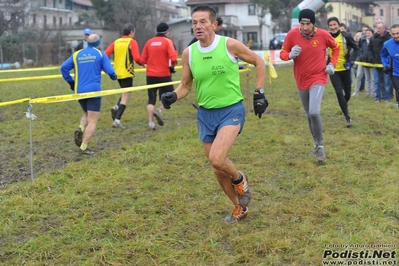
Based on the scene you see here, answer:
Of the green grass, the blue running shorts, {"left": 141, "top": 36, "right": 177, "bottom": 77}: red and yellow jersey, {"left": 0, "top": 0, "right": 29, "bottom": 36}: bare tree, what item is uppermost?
{"left": 0, "top": 0, "right": 29, "bottom": 36}: bare tree

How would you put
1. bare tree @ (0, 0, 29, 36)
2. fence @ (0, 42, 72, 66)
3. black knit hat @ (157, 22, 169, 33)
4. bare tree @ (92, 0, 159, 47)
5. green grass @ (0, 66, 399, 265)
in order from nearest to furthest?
green grass @ (0, 66, 399, 265) < black knit hat @ (157, 22, 169, 33) < fence @ (0, 42, 72, 66) < bare tree @ (0, 0, 29, 36) < bare tree @ (92, 0, 159, 47)

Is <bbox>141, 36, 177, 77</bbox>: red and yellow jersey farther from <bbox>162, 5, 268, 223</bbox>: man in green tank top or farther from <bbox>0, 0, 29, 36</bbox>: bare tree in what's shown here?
<bbox>0, 0, 29, 36</bbox>: bare tree

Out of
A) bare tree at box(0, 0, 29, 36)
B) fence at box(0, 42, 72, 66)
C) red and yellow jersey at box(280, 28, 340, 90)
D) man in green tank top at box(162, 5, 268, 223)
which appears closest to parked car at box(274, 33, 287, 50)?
fence at box(0, 42, 72, 66)

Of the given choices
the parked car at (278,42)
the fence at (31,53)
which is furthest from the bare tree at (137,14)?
the fence at (31,53)

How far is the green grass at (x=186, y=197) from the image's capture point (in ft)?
15.5

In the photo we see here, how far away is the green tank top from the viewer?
5.29 m

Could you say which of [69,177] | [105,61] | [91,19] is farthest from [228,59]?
[91,19]

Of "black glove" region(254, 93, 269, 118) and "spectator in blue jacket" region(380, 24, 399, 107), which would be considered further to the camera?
"spectator in blue jacket" region(380, 24, 399, 107)

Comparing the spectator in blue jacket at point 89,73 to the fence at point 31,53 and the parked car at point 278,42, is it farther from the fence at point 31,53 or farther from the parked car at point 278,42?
the parked car at point 278,42

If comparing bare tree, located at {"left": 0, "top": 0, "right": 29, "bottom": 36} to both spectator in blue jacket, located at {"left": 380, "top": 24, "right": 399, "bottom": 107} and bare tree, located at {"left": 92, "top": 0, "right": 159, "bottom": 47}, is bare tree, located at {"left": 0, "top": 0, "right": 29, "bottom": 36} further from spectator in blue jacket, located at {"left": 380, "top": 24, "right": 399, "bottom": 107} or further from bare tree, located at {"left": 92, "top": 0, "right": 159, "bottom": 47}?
spectator in blue jacket, located at {"left": 380, "top": 24, "right": 399, "bottom": 107}

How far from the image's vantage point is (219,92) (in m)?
5.35

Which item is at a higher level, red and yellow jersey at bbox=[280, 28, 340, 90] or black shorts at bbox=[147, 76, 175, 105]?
red and yellow jersey at bbox=[280, 28, 340, 90]

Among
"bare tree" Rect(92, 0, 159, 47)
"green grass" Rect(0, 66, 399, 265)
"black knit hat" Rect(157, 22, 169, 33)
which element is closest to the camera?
"green grass" Rect(0, 66, 399, 265)

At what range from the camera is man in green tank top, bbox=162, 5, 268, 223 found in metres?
5.26
